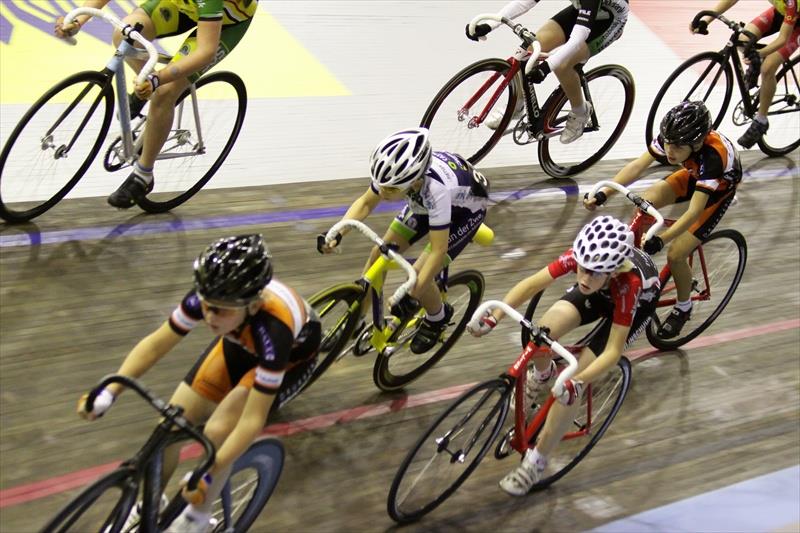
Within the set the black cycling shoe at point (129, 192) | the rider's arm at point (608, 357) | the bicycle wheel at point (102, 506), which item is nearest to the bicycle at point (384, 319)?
the rider's arm at point (608, 357)

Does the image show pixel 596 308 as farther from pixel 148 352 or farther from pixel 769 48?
pixel 769 48

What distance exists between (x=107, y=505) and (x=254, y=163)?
385cm

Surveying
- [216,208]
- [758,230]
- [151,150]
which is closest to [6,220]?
[151,150]

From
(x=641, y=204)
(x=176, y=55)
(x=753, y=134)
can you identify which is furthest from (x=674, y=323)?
(x=753, y=134)

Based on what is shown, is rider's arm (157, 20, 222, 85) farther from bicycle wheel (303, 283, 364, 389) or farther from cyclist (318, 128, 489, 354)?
bicycle wheel (303, 283, 364, 389)

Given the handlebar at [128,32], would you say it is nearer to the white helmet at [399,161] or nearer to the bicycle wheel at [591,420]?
the white helmet at [399,161]

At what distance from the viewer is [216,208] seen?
557 centimetres

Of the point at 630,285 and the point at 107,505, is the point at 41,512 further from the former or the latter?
the point at 630,285

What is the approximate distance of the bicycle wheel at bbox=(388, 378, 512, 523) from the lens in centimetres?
349

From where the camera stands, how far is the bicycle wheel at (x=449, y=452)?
3.49 meters

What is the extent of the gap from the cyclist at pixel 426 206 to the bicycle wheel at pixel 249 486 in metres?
0.90

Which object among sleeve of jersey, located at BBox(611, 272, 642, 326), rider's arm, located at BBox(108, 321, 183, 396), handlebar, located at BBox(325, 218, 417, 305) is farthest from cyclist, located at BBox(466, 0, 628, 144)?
rider's arm, located at BBox(108, 321, 183, 396)

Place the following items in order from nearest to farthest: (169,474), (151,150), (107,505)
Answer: (107,505) < (169,474) < (151,150)

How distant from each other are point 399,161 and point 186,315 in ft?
3.88
